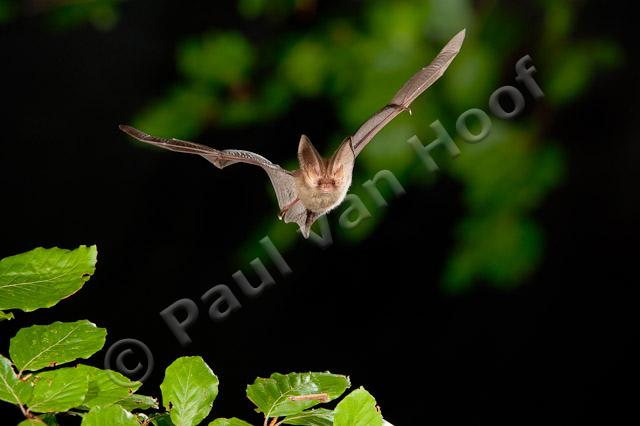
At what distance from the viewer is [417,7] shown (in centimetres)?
95

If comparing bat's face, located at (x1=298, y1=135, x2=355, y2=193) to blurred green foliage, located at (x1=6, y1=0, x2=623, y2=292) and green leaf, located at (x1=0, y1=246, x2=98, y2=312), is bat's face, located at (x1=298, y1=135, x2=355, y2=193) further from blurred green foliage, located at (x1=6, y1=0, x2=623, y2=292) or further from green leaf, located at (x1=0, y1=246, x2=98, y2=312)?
blurred green foliage, located at (x1=6, y1=0, x2=623, y2=292)

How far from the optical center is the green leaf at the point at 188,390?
0.38 metres

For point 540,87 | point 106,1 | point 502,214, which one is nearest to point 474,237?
point 502,214

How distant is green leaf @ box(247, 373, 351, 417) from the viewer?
393mm

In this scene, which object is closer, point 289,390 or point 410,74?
point 289,390

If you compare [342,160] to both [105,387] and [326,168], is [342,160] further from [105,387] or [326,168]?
[105,387]

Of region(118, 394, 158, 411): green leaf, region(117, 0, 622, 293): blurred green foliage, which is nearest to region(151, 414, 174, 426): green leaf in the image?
region(118, 394, 158, 411): green leaf

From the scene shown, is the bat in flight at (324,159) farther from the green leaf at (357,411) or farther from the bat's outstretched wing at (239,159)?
the green leaf at (357,411)

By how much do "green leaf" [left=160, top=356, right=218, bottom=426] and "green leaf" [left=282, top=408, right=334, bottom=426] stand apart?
0.04 m

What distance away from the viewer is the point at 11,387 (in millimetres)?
346

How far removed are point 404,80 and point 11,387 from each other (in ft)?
2.17

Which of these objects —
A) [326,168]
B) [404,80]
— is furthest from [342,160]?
[404,80]

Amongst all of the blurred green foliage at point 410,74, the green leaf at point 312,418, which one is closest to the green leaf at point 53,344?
the green leaf at point 312,418

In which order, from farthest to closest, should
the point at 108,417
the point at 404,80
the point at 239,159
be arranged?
1. the point at 404,80
2. the point at 239,159
3. the point at 108,417
